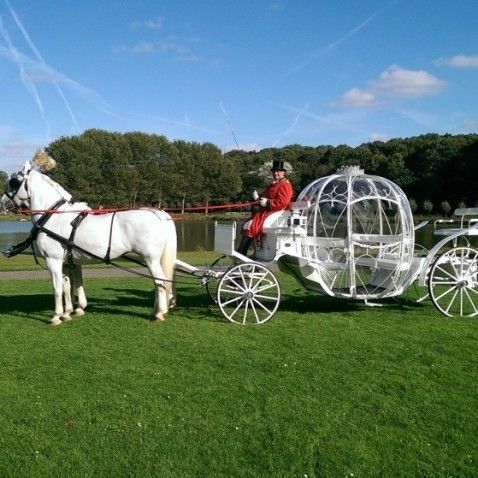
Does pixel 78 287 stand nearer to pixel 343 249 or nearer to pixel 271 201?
pixel 271 201

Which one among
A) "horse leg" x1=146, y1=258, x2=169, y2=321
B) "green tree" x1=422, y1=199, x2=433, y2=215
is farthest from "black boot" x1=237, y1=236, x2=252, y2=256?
"green tree" x1=422, y1=199, x2=433, y2=215

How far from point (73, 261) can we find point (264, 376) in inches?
168

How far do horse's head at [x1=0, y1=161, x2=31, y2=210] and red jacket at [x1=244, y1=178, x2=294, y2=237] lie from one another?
363cm

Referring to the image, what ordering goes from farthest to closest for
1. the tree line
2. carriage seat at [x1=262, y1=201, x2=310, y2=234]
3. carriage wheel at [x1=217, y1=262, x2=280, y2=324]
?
the tree line, carriage seat at [x1=262, y1=201, x2=310, y2=234], carriage wheel at [x1=217, y1=262, x2=280, y2=324]

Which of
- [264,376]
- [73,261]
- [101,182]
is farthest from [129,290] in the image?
[101,182]

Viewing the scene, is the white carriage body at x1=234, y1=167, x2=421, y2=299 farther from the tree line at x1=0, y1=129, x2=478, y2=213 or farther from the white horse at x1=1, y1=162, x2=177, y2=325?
the tree line at x1=0, y1=129, x2=478, y2=213

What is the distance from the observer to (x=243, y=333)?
7688 mm

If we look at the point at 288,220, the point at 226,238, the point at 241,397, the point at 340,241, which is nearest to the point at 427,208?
the point at 340,241

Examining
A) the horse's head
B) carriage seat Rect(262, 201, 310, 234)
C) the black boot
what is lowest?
the black boot

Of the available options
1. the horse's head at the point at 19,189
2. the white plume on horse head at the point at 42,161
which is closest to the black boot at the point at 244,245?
the white plume on horse head at the point at 42,161

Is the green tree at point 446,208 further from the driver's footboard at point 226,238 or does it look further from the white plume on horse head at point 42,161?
the white plume on horse head at point 42,161

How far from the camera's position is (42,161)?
29.1 feet

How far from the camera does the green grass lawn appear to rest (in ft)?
13.5

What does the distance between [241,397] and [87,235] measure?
428 cm
